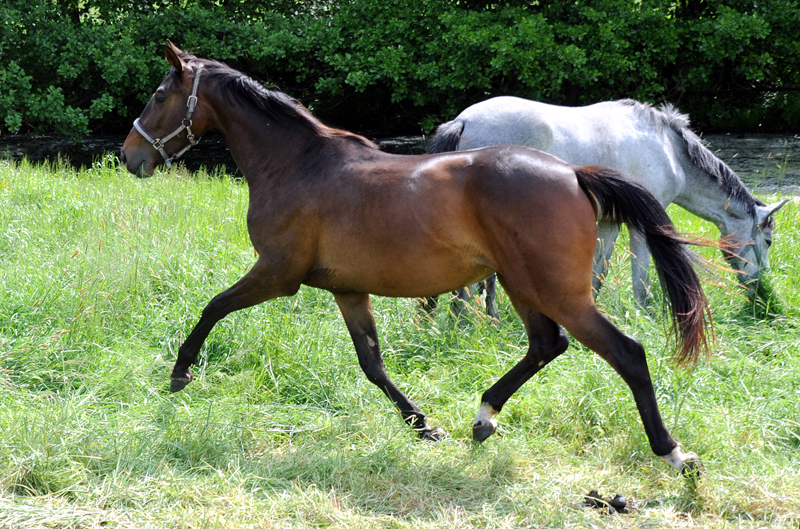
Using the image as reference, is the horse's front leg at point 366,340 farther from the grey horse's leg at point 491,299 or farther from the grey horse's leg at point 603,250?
the grey horse's leg at point 603,250

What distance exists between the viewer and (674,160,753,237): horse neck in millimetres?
5801

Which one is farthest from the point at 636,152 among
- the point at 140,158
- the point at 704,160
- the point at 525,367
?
the point at 140,158

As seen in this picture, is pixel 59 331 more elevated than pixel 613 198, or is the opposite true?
pixel 613 198

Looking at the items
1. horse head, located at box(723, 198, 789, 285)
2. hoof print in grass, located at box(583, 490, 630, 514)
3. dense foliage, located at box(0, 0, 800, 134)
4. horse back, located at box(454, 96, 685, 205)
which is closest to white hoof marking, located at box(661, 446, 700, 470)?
hoof print in grass, located at box(583, 490, 630, 514)

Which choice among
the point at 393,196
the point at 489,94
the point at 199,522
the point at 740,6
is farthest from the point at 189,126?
the point at 740,6

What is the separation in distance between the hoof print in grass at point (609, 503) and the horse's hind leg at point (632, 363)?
29 cm

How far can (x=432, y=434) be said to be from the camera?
3.89 m

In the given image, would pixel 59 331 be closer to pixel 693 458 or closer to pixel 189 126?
pixel 189 126

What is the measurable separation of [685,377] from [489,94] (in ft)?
30.4

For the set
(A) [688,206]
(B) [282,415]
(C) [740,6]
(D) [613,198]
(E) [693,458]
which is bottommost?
(B) [282,415]

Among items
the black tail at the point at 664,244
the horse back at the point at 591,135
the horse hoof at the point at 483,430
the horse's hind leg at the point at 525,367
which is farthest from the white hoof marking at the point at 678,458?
the horse back at the point at 591,135

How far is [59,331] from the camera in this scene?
444cm

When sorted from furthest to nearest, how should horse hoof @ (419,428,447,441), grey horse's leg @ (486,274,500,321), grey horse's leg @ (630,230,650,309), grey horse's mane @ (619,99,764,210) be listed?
grey horse's mane @ (619,99,764,210) → grey horse's leg @ (630,230,650,309) → grey horse's leg @ (486,274,500,321) → horse hoof @ (419,428,447,441)

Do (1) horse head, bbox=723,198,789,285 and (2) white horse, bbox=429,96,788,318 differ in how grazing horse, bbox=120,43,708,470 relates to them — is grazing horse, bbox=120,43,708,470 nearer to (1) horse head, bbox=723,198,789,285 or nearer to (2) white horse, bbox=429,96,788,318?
(2) white horse, bbox=429,96,788,318
